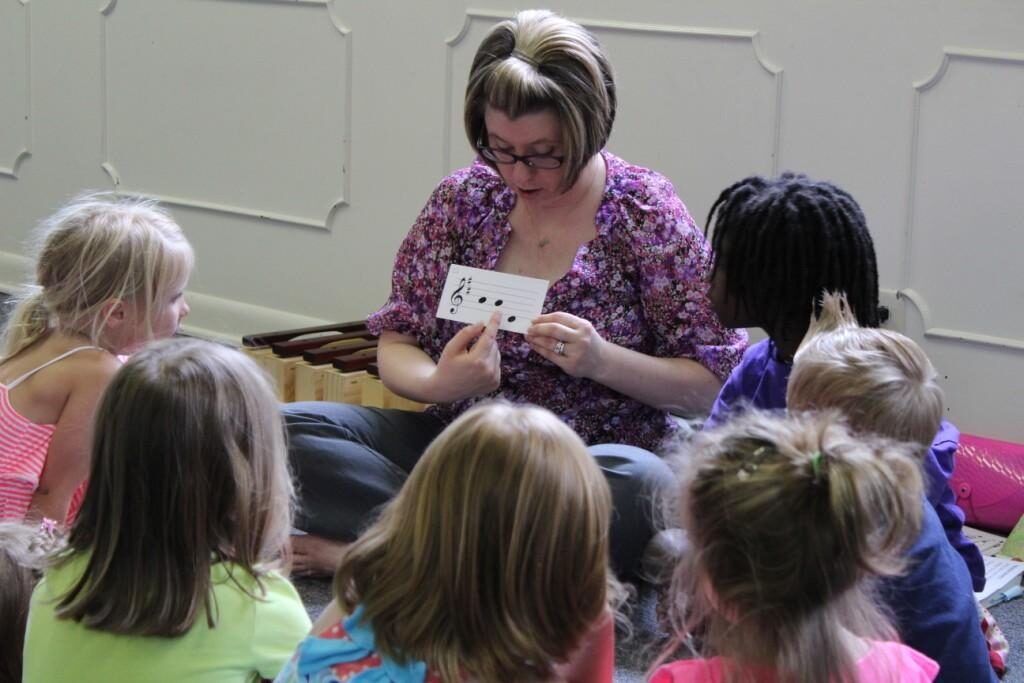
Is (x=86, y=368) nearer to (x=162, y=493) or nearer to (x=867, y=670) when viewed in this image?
(x=162, y=493)

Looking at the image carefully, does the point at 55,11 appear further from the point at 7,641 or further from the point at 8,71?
the point at 7,641

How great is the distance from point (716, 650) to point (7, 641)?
92 centimetres

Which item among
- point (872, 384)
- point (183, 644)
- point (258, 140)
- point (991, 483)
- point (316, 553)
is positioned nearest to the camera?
point (183, 644)

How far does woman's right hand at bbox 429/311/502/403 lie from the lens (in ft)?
7.53

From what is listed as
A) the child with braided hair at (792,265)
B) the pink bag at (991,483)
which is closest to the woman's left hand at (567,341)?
the child with braided hair at (792,265)

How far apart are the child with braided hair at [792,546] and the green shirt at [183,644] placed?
443 mm

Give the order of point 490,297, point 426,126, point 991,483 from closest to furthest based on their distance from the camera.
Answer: point 490,297
point 991,483
point 426,126

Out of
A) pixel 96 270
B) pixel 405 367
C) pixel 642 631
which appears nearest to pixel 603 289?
pixel 405 367

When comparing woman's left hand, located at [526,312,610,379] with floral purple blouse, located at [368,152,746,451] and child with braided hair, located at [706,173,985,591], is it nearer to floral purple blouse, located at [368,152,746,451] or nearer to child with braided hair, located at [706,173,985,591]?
floral purple blouse, located at [368,152,746,451]

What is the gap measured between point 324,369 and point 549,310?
978 mm

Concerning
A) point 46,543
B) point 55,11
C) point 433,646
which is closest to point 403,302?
point 46,543

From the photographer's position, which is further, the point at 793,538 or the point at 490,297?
the point at 490,297

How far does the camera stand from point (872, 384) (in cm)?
160

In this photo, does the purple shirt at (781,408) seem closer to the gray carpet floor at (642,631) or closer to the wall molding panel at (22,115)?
the gray carpet floor at (642,631)
